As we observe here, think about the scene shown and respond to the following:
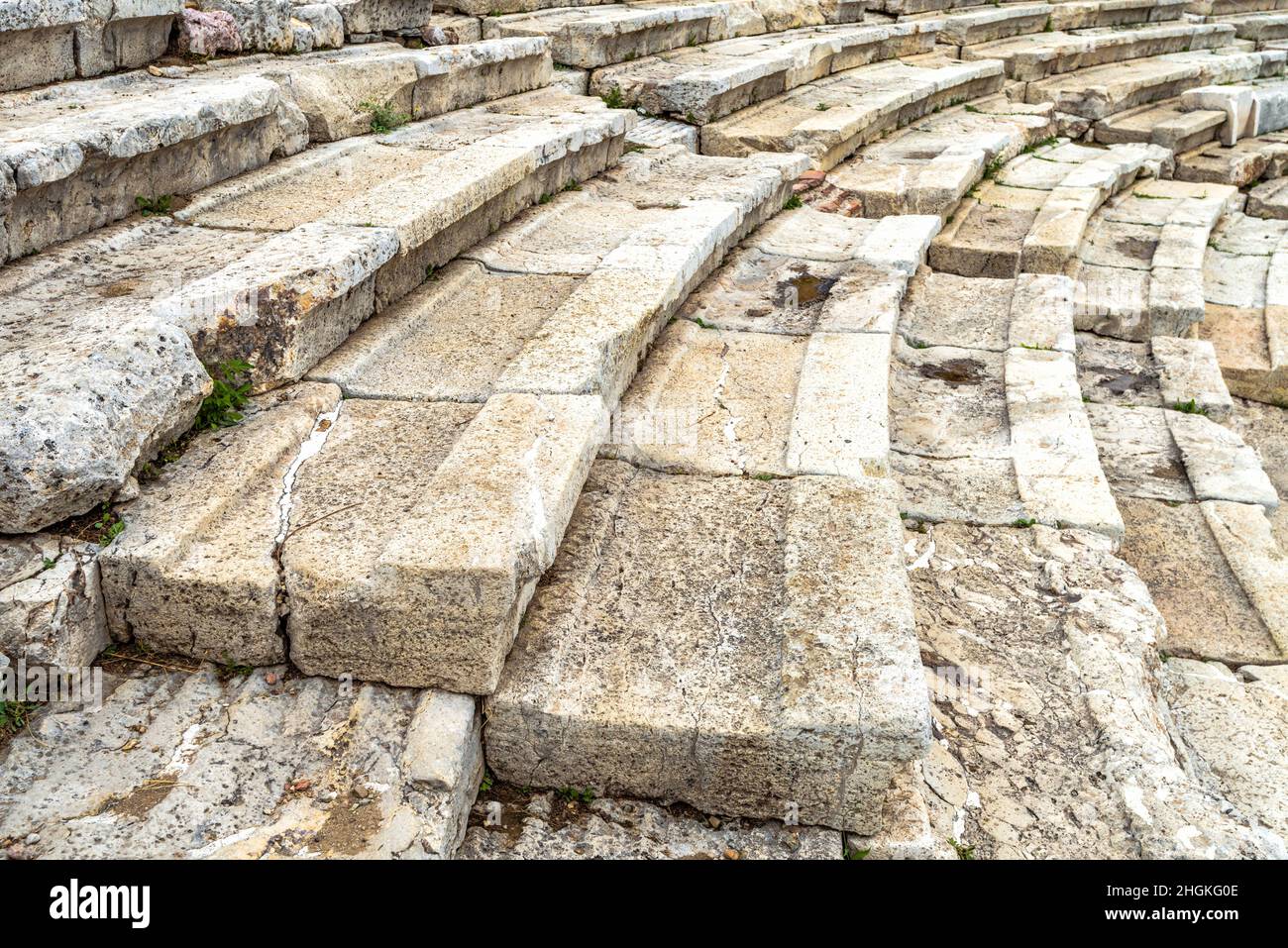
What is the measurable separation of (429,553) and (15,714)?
952 mm

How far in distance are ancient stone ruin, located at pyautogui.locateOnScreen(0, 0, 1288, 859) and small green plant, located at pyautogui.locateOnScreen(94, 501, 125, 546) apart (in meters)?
0.03

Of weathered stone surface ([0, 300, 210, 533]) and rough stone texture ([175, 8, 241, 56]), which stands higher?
rough stone texture ([175, 8, 241, 56])

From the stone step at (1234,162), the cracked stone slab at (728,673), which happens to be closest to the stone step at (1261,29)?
the stone step at (1234,162)

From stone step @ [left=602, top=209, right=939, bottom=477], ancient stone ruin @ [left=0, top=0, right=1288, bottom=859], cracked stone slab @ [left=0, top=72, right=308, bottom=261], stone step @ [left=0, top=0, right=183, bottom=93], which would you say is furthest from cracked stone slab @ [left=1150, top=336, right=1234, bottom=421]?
stone step @ [left=0, top=0, right=183, bottom=93]

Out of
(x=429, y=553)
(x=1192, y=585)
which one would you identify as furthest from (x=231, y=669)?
(x=1192, y=585)

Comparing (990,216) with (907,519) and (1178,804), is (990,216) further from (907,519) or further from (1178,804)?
(1178,804)

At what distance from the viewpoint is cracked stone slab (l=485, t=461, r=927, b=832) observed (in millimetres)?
2350

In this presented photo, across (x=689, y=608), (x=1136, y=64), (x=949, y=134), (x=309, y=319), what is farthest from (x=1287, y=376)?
(x=1136, y=64)

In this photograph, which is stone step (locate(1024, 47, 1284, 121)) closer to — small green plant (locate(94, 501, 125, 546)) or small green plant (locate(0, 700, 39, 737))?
small green plant (locate(94, 501, 125, 546))

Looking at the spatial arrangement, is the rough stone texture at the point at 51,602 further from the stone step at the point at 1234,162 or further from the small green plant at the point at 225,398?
the stone step at the point at 1234,162

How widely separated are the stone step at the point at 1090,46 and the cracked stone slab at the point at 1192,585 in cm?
780

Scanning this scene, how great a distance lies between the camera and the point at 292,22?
5.66m

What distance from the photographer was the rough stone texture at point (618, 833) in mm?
2373
